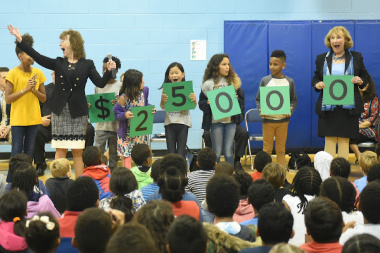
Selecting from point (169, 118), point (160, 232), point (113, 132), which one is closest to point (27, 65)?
point (113, 132)

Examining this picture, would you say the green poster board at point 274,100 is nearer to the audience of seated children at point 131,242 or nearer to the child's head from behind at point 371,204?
the child's head from behind at point 371,204

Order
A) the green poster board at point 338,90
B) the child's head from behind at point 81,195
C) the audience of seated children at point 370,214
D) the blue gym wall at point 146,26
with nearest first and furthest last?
1. the audience of seated children at point 370,214
2. the child's head from behind at point 81,195
3. the green poster board at point 338,90
4. the blue gym wall at point 146,26

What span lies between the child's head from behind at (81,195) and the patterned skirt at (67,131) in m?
2.35

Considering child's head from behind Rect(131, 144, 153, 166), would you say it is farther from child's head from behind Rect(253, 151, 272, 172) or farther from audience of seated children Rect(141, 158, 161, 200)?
child's head from behind Rect(253, 151, 272, 172)

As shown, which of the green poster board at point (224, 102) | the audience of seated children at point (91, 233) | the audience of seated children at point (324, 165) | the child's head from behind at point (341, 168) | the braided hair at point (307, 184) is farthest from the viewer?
the green poster board at point (224, 102)

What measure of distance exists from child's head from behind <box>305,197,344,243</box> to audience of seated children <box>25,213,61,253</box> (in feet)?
3.94

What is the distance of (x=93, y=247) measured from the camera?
2207 millimetres

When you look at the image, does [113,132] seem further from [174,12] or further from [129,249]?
[129,249]

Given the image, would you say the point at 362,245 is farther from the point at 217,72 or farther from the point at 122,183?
the point at 217,72

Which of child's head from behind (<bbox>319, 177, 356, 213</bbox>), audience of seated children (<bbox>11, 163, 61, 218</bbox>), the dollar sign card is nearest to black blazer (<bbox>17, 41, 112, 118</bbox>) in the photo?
the dollar sign card

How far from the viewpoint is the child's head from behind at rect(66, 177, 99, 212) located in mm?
2936

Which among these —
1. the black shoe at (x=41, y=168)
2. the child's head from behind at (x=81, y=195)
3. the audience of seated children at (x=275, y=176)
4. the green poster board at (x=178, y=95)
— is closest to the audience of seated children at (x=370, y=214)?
the audience of seated children at (x=275, y=176)

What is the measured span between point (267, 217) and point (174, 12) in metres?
6.00

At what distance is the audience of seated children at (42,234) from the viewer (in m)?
2.34
